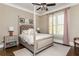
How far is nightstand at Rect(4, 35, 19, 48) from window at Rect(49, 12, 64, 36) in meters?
1.27

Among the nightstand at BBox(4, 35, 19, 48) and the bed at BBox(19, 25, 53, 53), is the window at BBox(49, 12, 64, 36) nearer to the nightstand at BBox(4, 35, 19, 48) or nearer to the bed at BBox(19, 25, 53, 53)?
the bed at BBox(19, 25, 53, 53)

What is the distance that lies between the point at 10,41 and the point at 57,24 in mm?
1772

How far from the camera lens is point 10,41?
97.5 inches

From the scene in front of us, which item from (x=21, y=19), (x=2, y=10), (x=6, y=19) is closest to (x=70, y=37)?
(x=21, y=19)

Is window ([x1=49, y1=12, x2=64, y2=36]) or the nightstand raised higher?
window ([x1=49, y1=12, x2=64, y2=36])

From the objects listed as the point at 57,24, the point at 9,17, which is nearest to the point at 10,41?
the point at 9,17

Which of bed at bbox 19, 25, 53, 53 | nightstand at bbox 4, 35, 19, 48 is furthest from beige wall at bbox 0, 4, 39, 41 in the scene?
Result: bed at bbox 19, 25, 53, 53

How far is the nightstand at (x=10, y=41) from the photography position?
7.57ft

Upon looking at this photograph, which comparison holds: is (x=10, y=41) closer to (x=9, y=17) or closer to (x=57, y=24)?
(x=9, y=17)

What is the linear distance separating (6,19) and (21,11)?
0.52 m

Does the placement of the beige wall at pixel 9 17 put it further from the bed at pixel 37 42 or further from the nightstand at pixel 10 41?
the bed at pixel 37 42

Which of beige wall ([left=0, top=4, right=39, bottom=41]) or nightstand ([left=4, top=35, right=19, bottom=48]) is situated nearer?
beige wall ([left=0, top=4, right=39, bottom=41])

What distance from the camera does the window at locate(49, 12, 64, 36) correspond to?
223 centimetres

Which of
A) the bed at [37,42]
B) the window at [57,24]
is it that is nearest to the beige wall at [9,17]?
the bed at [37,42]
